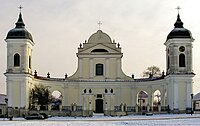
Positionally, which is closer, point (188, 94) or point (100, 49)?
point (188, 94)

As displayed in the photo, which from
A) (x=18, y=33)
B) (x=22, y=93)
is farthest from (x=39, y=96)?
(x=18, y=33)

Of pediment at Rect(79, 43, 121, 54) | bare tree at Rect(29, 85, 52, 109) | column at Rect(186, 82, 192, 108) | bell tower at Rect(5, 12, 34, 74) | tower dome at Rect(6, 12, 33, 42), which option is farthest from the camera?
pediment at Rect(79, 43, 121, 54)

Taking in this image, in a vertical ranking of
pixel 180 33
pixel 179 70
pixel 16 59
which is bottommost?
pixel 179 70

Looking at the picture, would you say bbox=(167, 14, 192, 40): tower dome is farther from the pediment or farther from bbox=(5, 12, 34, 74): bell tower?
bbox=(5, 12, 34, 74): bell tower

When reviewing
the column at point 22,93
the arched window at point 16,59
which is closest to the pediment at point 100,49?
the arched window at point 16,59

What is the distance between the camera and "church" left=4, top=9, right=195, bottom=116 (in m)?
74.3

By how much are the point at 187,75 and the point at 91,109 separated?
15642 millimetres

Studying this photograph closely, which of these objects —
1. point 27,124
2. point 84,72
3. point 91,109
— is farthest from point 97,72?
point 27,124

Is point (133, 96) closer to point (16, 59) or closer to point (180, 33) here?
point (180, 33)

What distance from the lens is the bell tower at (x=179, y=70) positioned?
7362 cm

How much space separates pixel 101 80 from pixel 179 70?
1514cm

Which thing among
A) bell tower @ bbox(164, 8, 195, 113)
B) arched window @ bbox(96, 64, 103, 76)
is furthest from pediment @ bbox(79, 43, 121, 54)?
bell tower @ bbox(164, 8, 195, 113)

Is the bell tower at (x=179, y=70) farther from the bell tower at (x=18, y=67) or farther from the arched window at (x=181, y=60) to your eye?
the bell tower at (x=18, y=67)

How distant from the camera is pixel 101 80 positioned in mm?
84938
